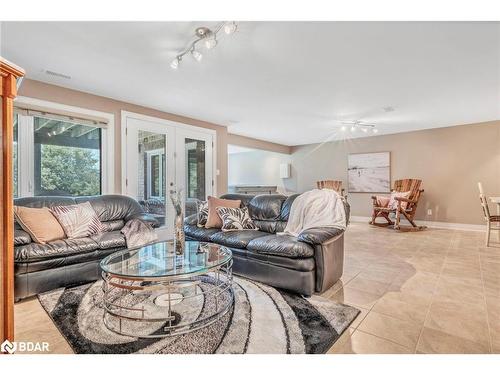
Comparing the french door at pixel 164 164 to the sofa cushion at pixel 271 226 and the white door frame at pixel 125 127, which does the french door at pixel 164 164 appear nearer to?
the white door frame at pixel 125 127

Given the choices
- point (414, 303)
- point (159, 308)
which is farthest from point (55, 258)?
point (414, 303)

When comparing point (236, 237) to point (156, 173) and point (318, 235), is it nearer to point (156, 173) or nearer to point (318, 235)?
point (318, 235)

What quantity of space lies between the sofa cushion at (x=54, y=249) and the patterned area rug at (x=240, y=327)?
332mm

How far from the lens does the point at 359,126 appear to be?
5477 millimetres

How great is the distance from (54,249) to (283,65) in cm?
279

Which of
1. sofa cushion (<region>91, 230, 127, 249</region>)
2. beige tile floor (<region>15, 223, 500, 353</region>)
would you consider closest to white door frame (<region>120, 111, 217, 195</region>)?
sofa cushion (<region>91, 230, 127, 249</region>)

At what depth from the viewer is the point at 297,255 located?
2.19 meters

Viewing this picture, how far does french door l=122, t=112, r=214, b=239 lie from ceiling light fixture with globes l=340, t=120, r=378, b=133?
111 inches

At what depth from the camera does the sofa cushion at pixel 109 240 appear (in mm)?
2580

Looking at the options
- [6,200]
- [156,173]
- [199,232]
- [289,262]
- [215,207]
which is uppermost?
[156,173]

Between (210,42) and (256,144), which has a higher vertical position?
(210,42)

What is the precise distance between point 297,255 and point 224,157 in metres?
3.62

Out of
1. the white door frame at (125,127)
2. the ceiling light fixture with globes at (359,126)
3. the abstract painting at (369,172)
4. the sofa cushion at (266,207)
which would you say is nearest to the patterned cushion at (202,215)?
the sofa cushion at (266,207)
